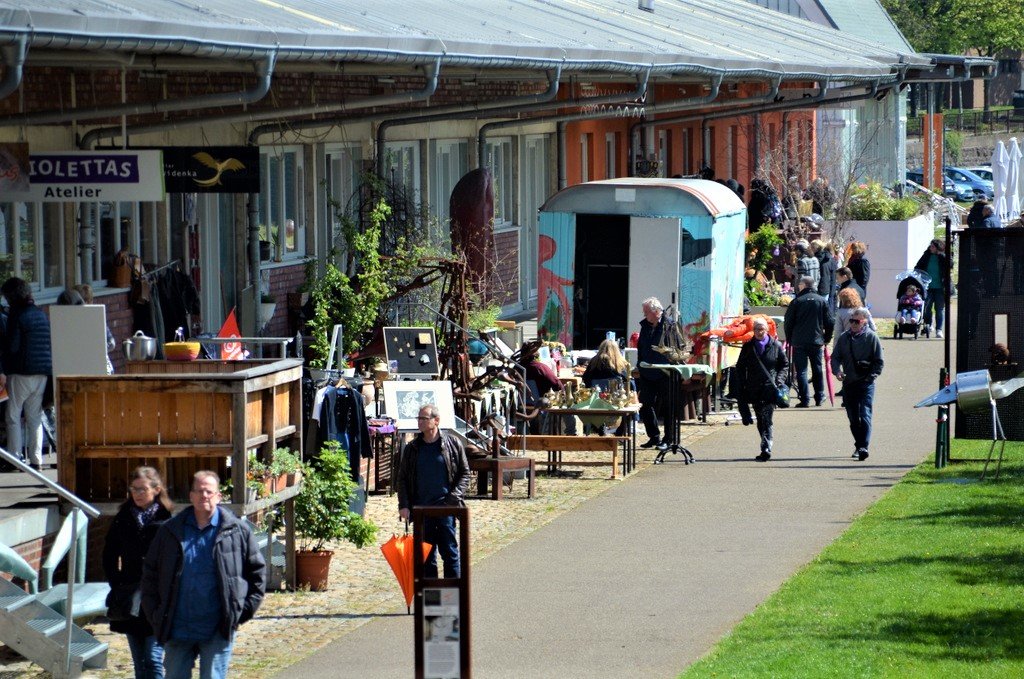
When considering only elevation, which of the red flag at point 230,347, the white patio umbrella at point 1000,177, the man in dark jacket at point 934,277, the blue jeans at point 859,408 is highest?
the white patio umbrella at point 1000,177

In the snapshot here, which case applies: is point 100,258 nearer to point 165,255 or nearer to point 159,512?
point 165,255

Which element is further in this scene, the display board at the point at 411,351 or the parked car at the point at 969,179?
the parked car at the point at 969,179

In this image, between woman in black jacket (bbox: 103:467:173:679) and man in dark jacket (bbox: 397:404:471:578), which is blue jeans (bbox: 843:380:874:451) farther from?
woman in black jacket (bbox: 103:467:173:679)

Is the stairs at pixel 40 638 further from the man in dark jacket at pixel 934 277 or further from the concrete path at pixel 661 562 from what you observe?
the man in dark jacket at pixel 934 277

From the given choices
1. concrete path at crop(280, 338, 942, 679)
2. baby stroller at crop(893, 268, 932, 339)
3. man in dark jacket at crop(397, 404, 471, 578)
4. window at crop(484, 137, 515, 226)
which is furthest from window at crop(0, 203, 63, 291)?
baby stroller at crop(893, 268, 932, 339)

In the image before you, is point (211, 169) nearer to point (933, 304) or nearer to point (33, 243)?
point (33, 243)

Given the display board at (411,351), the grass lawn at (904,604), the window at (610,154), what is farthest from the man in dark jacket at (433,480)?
the window at (610,154)

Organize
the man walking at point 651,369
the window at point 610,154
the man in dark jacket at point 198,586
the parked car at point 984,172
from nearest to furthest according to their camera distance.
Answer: the man in dark jacket at point 198,586 < the man walking at point 651,369 < the window at point 610,154 < the parked car at point 984,172

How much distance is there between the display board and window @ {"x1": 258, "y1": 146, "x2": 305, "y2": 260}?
5306 mm

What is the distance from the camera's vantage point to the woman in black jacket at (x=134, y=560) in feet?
29.5

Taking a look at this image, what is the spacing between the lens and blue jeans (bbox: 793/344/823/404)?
68.9 feet

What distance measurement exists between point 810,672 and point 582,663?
1.30 m

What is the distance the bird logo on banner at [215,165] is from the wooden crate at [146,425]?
5.40m

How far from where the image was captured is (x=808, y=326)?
21031 mm
